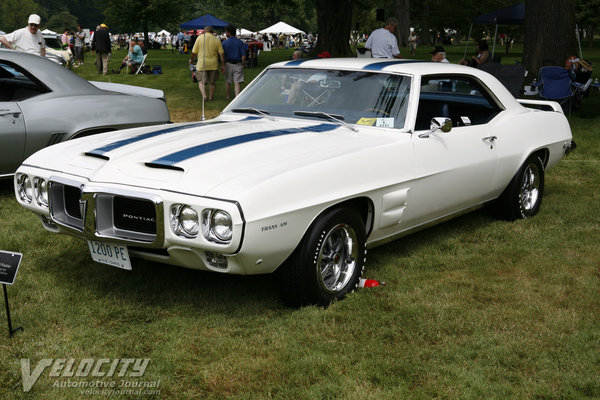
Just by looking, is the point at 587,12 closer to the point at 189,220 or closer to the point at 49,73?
the point at 49,73

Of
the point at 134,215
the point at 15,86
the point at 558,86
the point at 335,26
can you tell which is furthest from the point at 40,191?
the point at 335,26

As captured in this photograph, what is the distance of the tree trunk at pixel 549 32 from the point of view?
560 inches

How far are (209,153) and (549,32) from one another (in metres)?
11.9

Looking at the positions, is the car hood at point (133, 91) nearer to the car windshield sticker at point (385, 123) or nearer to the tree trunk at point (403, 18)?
the car windshield sticker at point (385, 123)

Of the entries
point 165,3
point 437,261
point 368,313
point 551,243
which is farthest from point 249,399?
point 165,3

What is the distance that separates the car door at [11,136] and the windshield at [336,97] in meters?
2.22

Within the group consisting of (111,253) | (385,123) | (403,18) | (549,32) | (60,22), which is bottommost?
(60,22)

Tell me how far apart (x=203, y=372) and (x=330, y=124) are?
2.21 meters

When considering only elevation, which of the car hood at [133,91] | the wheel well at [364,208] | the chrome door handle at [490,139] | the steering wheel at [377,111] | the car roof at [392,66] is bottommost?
the wheel well at [364,208]

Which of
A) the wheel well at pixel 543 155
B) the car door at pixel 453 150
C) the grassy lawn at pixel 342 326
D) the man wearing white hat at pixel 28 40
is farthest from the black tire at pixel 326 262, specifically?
the man wearing white hat at pixel 28 40

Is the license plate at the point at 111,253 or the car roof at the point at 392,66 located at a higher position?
the car roof at the point at 392,66

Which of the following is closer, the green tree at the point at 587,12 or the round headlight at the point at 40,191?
the round headlight at the point at 40,191

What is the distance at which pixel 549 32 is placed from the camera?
1439 centimetres

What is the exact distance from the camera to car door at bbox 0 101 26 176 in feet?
21.8
